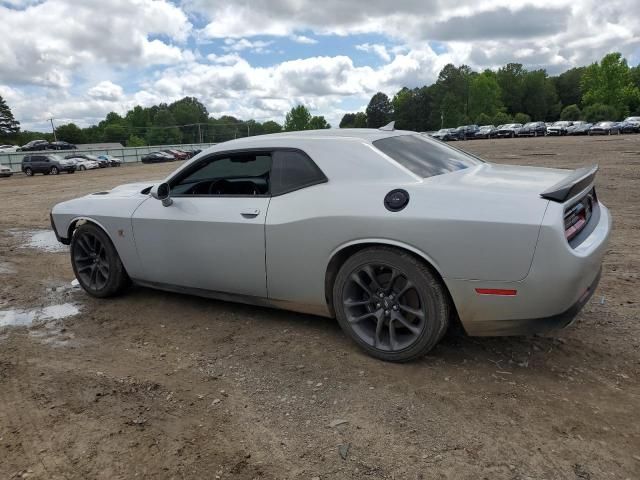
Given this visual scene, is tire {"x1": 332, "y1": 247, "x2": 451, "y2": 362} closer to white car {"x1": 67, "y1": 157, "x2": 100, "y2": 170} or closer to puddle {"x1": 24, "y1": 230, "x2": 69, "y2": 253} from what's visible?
puddle {"x1": 24, "y1": 230, "x2": 69, "y2": 253}

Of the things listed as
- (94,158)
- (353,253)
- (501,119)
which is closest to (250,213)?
(353,253)

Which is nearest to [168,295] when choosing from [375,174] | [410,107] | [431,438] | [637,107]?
[375,174]

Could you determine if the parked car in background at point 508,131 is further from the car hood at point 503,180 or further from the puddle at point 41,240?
the car hood at point 503,180

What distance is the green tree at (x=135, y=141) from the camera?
10744 centimetres

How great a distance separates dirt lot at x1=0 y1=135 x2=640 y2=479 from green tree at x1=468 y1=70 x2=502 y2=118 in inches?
4228

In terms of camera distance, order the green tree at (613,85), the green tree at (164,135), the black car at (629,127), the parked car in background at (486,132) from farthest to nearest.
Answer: the green tree at (164,135) → the green tree at (613,85) → the parked car in background at (486,132) → the black car at (629,127)

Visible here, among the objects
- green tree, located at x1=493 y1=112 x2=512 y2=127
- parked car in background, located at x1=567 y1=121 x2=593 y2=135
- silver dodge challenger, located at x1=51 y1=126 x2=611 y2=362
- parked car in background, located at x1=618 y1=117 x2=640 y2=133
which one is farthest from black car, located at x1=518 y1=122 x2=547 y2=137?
silver dodge challenger, located at x1=51 y1=126 x2=611 y2=362

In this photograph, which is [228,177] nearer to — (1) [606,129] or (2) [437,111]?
(1) [606,129]

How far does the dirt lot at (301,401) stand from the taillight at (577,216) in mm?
889

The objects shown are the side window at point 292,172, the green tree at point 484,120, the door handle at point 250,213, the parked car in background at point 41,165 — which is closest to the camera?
the side window at point 292,172

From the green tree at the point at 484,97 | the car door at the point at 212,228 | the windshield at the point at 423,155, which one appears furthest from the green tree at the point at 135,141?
the windshield at the point at 423,155

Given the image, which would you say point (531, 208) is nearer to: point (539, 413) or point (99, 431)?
point (539, 413)

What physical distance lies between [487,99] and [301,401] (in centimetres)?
10999

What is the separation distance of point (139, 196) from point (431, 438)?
336 cm
